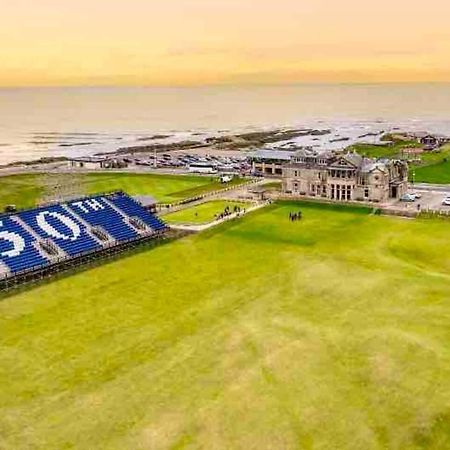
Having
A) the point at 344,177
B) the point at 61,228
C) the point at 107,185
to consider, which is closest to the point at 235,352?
the point at 61,228

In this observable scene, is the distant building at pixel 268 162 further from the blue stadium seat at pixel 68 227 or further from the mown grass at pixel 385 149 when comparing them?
the blue stadium seat at pixel 68 227

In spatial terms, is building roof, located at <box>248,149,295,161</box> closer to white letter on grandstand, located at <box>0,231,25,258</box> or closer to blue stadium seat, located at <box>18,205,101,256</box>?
blue stadium seat, located at <box>18,205,101,256</box>

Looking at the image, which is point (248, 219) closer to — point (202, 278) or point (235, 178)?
point (202, 278)

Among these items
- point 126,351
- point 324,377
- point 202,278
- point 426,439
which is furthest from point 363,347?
point 202,278

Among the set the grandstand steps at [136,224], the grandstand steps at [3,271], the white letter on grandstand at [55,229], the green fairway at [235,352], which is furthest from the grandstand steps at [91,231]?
the grandstand steps at [3,271]

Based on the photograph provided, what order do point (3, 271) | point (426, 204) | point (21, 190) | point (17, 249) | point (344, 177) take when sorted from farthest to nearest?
point (21, 190), point (344, 177), point (426, 204), point (17, 249), point (3, 271)

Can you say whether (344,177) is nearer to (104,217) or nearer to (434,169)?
(104,217)

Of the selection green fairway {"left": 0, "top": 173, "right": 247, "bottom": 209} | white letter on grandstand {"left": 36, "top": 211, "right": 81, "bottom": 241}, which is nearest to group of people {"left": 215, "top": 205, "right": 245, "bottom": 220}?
green fairway {"left": 0, "top": 173, "right": 247, "bottom": 209}
